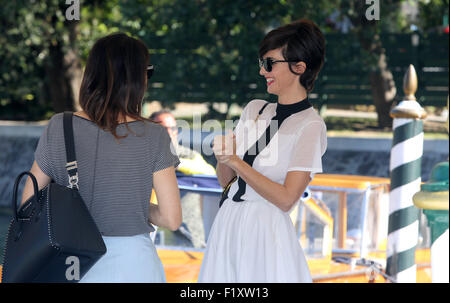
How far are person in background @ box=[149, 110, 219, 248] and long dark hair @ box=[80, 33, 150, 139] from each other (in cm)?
324

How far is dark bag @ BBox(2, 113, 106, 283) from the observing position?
1.85 metres

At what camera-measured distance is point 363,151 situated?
9477mm

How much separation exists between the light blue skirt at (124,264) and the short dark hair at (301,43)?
76 cm

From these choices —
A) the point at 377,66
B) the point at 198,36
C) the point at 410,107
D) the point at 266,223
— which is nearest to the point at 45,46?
the point at 198,36

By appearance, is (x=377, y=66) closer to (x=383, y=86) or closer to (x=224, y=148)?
(x=383, y=86)

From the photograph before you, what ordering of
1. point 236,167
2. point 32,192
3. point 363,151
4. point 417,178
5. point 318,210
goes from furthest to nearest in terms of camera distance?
1. point 363,151
2. point 318,210
3. point 417,178
4. point 236,167
5. point 32,192

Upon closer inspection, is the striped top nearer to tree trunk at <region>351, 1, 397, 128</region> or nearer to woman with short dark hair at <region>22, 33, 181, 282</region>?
woman with short dark hair at <region>22, 33, 181, 282</region>

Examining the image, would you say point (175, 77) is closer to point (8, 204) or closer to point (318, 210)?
point (8, 204)

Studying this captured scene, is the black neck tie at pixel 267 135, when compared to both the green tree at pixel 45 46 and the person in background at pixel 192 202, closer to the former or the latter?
the person in background at pixel 192 202

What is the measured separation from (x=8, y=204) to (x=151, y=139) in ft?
31.6

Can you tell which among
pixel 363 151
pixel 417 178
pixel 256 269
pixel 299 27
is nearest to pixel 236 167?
pixel 256 269

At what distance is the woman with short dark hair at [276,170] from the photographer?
2170 mm

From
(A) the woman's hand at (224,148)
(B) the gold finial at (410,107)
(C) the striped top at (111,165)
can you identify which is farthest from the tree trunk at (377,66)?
(C) the striped top at (111,165)

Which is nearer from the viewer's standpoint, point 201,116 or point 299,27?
point 299,27
